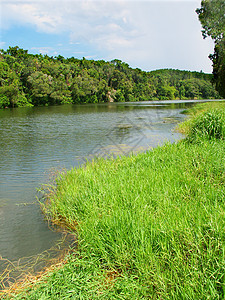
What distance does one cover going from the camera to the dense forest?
59.2 m

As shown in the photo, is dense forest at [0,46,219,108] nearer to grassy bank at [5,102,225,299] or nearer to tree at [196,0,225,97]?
tree at [196,0,225,97]

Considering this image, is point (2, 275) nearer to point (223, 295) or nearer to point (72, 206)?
point (72, 206)

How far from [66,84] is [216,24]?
175 feet

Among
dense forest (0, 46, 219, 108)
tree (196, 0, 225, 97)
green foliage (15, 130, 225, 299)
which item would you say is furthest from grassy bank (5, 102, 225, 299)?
dense forest (0, 46, 219, 108)

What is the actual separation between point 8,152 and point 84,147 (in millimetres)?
4022

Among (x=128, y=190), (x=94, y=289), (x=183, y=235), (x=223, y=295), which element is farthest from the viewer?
(x=128, y=190)

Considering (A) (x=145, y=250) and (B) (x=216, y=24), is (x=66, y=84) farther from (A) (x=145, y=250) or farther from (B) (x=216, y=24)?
(A) (x=145, y=250)

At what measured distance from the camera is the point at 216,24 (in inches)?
1316

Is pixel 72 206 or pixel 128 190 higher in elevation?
pixel 128 190

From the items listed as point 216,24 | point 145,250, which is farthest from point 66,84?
point 145,250

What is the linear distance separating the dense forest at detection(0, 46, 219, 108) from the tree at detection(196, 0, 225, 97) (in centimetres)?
912

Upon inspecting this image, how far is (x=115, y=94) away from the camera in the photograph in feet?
328

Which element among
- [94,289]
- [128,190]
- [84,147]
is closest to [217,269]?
[94,289]

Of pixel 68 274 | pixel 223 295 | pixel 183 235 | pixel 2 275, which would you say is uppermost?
pixel 183 235
